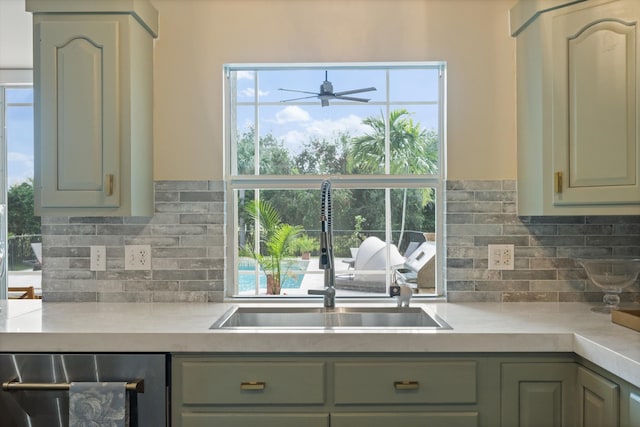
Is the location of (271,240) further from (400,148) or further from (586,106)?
(586,106)

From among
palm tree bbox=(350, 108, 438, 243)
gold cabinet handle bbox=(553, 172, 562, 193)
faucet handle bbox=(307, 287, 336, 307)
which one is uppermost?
palm tree bbox=(350, 108, 438, 243)

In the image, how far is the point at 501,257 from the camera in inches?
91.4

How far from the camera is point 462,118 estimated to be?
2.35 metres

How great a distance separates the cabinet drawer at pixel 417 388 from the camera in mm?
1711

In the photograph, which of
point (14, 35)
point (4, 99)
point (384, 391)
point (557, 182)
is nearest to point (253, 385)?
point (384, 391)

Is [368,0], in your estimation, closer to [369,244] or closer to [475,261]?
[369,244]

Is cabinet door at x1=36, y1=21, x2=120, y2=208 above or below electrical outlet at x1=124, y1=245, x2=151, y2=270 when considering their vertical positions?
above

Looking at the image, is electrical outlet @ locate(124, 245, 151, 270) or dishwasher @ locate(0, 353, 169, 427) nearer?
dishwasher @ locate(0, 353, 169, 427)

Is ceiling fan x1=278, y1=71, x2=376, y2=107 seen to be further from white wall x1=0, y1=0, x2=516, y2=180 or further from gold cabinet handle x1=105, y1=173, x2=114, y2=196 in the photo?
gold cabinet handle x1=105, y1=173, x2=114, y2=196

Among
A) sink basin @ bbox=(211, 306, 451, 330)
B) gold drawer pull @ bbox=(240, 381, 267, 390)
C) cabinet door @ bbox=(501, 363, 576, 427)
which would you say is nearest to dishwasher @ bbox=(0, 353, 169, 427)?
gold drawer pull @ bbox=(240, 381, 267, 390)

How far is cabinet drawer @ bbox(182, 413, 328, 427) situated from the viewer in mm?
1709

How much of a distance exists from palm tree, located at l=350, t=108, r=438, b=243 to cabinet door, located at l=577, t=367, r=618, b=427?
1.05 m

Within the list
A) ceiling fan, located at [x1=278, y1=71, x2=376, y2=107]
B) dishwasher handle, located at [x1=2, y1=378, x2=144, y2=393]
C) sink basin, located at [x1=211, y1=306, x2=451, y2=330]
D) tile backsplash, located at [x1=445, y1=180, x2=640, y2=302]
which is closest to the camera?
dishwasher handle, located at [x1=2, y1=378, x2=144, y2=393]

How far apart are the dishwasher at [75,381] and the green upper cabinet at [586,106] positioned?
166 centimetres
